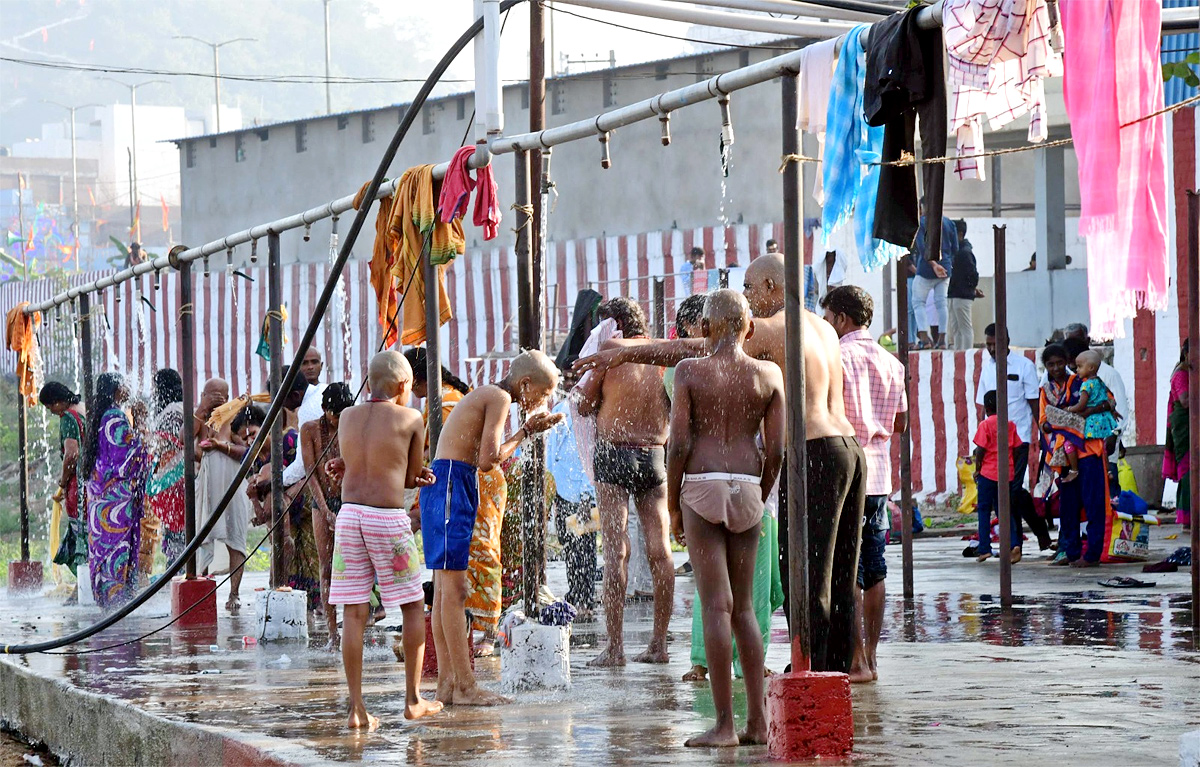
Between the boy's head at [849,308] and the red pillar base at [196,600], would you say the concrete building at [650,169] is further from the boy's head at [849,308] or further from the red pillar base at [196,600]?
the boy's head at [849,308]

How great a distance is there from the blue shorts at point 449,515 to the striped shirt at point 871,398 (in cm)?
184

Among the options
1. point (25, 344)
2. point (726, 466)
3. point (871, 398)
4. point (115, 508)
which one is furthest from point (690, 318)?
point (25, 344)

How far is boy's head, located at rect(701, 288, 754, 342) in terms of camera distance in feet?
21.3

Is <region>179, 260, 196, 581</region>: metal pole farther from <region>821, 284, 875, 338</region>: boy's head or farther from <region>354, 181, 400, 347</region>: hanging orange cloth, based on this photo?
<region>821, 284, 875, 338</region>: boy's head

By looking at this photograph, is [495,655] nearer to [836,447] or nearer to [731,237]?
[836,447]

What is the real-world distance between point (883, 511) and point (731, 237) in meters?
14.7

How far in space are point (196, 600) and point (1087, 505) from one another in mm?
7114

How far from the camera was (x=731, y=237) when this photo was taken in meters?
22.5

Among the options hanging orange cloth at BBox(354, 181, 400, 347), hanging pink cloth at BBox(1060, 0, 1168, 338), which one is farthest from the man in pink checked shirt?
hanging orange cloth at BBox(354, 181, 400, 347)

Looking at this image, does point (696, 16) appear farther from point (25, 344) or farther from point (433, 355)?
point (25, 344)

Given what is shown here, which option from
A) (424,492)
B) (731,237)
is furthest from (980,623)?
(731,237)

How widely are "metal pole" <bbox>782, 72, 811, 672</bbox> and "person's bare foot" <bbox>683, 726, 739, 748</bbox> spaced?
42cm

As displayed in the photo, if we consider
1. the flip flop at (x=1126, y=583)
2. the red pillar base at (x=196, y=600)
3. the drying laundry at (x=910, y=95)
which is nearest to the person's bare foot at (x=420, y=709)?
the drying laundry at (x=910, y=95)

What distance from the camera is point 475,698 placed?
25.4 feet
